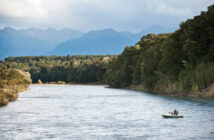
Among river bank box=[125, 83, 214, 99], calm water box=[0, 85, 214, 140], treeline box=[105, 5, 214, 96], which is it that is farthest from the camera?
treeline box=[105, 5, 214, 96]

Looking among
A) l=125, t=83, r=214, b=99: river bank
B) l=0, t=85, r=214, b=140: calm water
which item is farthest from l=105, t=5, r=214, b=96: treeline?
l=0, t=85, r=214, b=140: calm water

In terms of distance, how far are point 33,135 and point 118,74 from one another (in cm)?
12215

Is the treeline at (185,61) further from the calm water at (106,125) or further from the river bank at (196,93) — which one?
the calm water at (106,125)

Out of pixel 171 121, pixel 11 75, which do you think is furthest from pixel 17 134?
pixel 11 75

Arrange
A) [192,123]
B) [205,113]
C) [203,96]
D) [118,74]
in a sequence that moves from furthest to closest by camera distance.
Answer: [118,74], [203,96], [205,113], [192,123]

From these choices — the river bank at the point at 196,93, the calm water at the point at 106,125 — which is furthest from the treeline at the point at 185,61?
the calm water at the point at 106,125

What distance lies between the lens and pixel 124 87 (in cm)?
16275

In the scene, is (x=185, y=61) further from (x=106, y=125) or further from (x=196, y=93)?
(x=106, y=125)

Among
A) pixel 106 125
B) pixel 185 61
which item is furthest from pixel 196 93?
pixel 106 125

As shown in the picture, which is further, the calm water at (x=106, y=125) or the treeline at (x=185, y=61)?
the treeline at (x=185, y=61)

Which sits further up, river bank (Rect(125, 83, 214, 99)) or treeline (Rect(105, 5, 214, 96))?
treeline (Rect(105, 5, 214, 96))

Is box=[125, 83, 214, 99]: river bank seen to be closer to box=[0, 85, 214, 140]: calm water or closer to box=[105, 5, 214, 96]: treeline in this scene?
box=[105, 5, 214, 96]: treeline

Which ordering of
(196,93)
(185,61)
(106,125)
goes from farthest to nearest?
(185,61) → (196,93) → (106,125)

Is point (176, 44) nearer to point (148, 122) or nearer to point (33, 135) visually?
point (148, 122)
